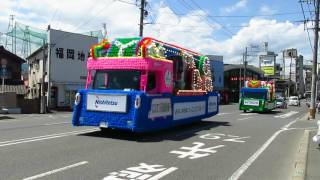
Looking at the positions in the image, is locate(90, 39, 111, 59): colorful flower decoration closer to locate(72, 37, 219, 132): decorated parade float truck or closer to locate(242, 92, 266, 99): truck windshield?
locate(72, 37, 219, 132): decorated parade float truck

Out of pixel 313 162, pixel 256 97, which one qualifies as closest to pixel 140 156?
pixel 313 162

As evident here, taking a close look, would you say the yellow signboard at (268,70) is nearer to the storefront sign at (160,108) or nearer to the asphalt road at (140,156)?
the asphalt road at (140,156)

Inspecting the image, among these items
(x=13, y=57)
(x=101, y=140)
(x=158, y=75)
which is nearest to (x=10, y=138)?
(x=101, y=140)

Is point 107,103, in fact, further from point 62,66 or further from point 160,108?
point 62,66

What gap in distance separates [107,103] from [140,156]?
3583mm

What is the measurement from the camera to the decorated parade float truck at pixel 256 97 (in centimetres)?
3847

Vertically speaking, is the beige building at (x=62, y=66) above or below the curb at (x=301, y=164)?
above

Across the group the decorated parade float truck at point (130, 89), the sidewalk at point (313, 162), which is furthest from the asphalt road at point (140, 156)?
the decorated parade float truck at point (130, 89)

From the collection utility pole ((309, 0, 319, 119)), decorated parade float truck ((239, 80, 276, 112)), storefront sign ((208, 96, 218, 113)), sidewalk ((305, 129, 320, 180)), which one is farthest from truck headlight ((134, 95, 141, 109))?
decorated parade float truck ((239, 80, 276, 112))

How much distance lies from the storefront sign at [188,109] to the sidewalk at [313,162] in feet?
16.2

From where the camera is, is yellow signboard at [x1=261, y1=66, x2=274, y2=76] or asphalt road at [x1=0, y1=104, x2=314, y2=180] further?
yellow signboard at [x1=261, y1=66, x2=274, y2=76]

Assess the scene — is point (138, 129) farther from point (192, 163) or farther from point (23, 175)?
point (23, 175)

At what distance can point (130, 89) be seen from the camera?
1398cm

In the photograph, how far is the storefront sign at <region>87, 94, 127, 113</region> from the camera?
1346cm
